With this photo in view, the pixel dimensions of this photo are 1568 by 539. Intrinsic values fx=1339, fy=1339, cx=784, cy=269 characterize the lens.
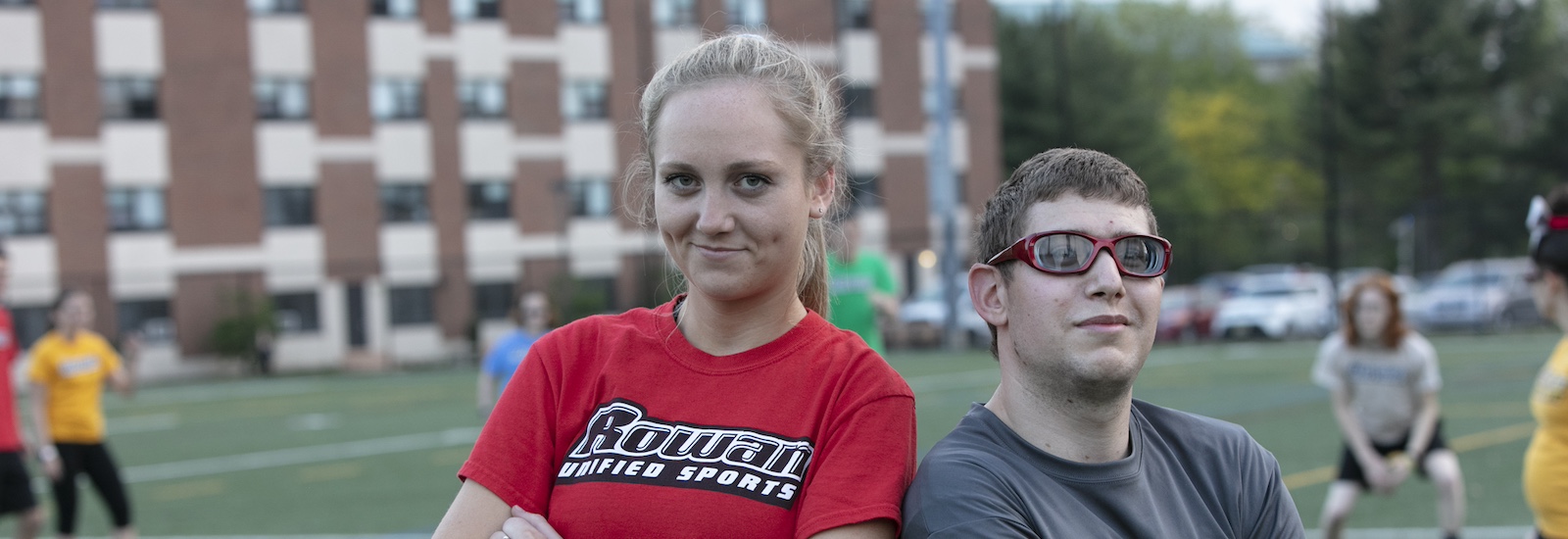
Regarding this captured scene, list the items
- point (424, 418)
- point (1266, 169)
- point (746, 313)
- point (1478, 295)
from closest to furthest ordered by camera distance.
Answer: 1. point (746, 313)
2. point (424, 418)
3. point (1478, 295)
4. point (1266, 169)

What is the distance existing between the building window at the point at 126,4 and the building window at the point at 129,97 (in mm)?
1888

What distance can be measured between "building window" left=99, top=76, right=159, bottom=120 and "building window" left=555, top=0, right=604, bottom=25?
12112 millimetres

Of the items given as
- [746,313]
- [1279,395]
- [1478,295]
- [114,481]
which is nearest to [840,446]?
[746,313]

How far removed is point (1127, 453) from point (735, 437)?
0.72 m

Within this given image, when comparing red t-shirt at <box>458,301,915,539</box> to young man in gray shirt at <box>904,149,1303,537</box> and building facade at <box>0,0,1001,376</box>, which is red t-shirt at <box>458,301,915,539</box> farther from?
building facade at <box>0,0,1001,376</box>

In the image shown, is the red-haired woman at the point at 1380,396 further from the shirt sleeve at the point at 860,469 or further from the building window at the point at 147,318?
the building window at the point at 147,318

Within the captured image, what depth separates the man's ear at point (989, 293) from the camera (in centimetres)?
241

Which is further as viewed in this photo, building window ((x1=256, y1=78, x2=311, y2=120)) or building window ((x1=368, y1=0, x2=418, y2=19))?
building window ((x1=368, y1=0, x2=418, y2=19))

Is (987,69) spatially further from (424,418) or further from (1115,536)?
(1115,536)

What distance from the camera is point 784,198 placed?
7.45 ft

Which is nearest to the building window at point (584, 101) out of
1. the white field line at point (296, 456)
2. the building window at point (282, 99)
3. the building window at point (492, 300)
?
the building window at point (492, 300)

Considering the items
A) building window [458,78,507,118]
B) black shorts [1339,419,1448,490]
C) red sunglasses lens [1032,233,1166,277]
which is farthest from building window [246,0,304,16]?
red sunglasses lens [1032,233,1166,277]

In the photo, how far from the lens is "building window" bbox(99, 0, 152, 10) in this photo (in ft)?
119

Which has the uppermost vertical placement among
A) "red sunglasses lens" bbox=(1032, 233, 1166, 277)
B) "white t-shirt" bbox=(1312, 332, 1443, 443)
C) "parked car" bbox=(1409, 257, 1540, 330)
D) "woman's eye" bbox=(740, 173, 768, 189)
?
"woman's eye" bbox=(740, 173, 768, 189)
